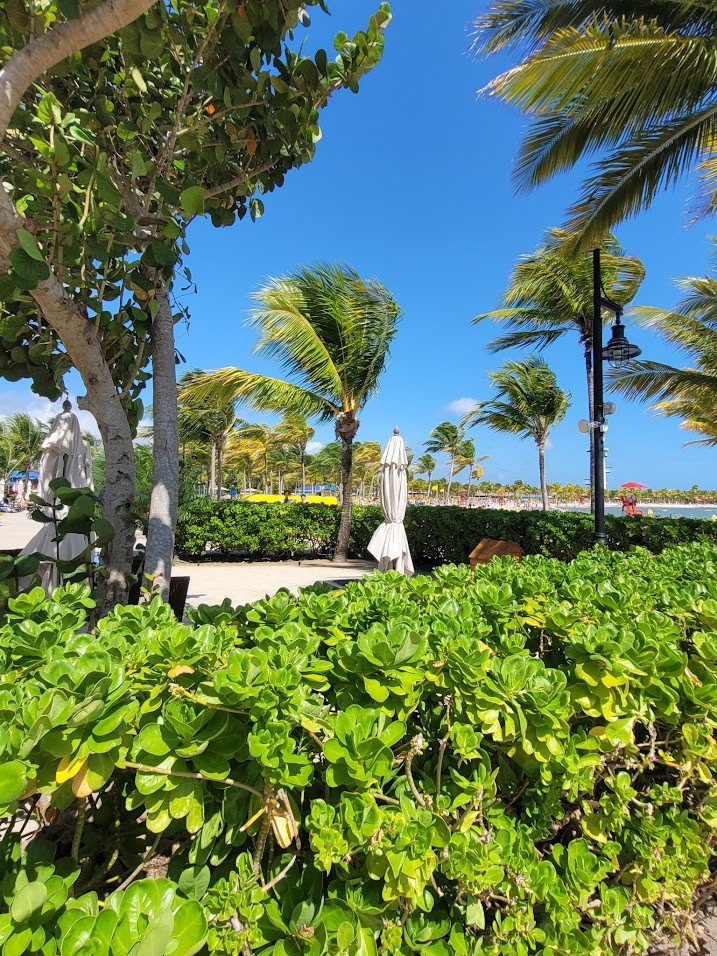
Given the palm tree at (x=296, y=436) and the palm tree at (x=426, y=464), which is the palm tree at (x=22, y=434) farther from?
the palm tree at (x=426, y=464)

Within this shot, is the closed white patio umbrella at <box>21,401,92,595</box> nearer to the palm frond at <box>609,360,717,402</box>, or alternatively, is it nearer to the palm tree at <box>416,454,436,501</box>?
the palm frond at <box>609,360,717,402</box>

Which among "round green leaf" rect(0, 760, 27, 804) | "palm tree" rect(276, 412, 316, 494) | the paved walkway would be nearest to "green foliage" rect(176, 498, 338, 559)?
the paved walkway

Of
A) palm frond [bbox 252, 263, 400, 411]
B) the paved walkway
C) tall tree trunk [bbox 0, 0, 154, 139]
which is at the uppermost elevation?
palm frond [bbox 252, 263, 400, 411]

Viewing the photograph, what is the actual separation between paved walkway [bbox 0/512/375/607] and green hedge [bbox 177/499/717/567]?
0.63 m

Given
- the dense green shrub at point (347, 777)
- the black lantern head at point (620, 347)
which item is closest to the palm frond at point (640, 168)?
the black lantern head at point (620, 347)

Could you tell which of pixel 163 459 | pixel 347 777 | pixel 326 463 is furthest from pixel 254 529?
pixel 326 463

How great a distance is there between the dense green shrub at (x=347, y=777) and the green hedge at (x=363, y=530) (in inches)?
333

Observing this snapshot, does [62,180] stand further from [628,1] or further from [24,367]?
[628,1]

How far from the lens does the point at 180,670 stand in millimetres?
1080

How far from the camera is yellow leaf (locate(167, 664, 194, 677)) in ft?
3.51

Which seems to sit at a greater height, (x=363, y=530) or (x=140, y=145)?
(x=140, y=145)

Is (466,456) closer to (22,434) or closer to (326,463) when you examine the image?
(326,463)

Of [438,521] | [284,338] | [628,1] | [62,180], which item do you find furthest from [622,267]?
[62,180]

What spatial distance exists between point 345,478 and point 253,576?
3.75 metres
